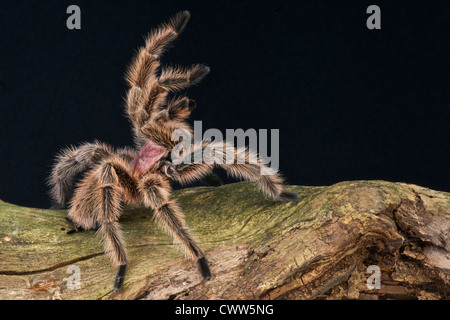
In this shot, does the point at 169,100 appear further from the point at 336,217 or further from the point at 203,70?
the point at 336,217

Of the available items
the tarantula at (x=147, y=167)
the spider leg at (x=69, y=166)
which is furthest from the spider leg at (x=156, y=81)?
the spider leg at (x=69, y=166)

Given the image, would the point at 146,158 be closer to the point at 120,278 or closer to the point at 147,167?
the point at 147,167

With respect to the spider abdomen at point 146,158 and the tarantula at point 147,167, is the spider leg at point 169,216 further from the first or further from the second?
the spider abdomen at point 146,158

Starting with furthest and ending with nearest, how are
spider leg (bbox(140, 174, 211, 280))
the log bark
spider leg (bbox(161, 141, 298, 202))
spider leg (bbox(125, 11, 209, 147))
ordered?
1. spider leg (bbox(125, 11, 209, 147))
2. spider leg (bbox(161, 141, 298, 202))
3. spider leg (bbox(140, 174, 211, 280))
4. the log bark

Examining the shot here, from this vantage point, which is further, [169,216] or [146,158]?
[146,158]

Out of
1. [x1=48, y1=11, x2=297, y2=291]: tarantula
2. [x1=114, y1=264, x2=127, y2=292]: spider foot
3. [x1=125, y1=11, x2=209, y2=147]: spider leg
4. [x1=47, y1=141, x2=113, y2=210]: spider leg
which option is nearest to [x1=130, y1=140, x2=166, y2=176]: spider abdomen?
[x1=48, y1=11, x2=297, y2=291]: tarantula

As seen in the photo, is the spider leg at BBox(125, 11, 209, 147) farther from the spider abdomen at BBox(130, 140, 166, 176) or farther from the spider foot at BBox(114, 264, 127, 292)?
the spider foot at BBox(114, 264, 127, 292)

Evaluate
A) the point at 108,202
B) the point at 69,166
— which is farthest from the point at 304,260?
the point at 69,166

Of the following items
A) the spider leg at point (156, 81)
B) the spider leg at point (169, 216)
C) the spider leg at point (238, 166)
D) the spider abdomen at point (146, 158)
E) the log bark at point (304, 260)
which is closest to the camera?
the log bark at point (304, 260)
